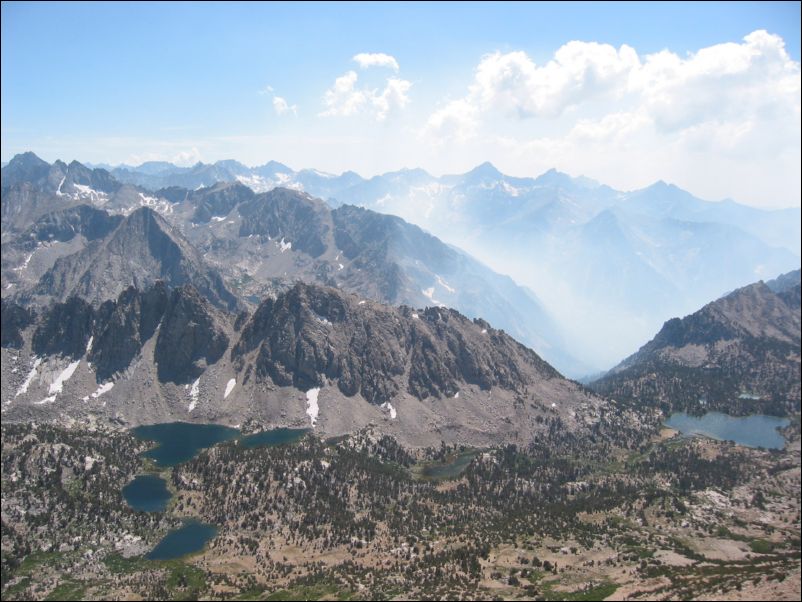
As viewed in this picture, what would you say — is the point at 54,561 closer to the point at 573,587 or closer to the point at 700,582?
the point at 573,587

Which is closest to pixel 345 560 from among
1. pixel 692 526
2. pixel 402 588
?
pixel 402 588

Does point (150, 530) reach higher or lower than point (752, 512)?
higher

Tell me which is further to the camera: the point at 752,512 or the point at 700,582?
the point at 752,512

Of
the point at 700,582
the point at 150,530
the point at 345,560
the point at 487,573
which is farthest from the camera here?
the point at 150,530

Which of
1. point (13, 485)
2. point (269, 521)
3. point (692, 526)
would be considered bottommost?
point (692, 526)

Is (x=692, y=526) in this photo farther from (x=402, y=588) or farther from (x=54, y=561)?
(x=54, y=561)

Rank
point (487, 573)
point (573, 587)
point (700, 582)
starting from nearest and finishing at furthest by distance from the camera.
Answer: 1. point (700, 582)
2. point (573, 587)
3. point (487, 573)
